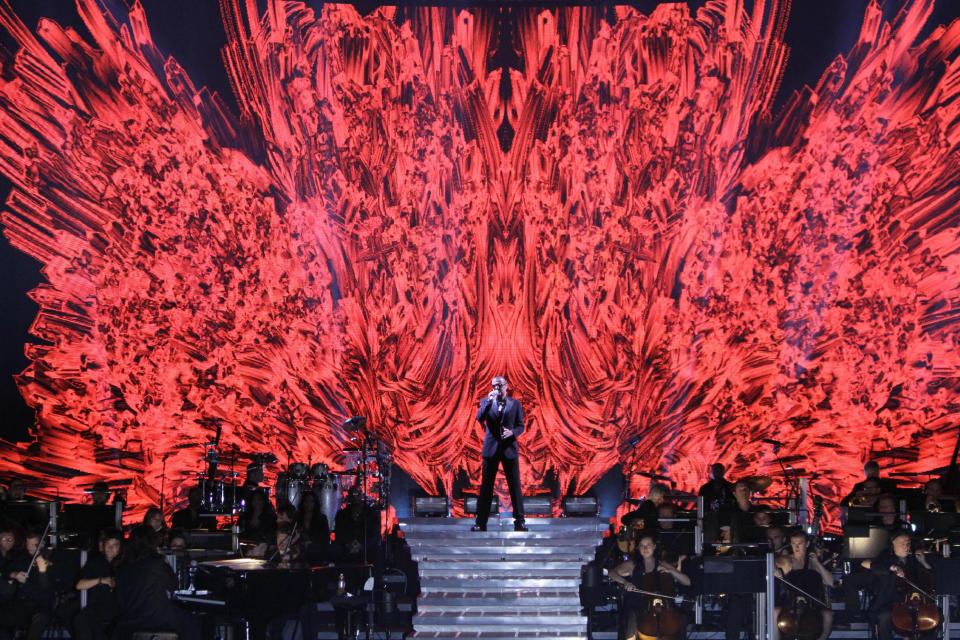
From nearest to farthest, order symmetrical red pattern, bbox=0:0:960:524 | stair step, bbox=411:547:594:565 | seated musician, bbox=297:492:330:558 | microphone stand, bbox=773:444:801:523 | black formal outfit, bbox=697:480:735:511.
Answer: seated musician, bbox=297:492:330:558
stair step, bbox=411:547:594:565
black formal outfit, bbox=697:480:735:511
microphone stand, bbox=773:444:801:523
symmetrical red pattern, bbox=0:0:960:524

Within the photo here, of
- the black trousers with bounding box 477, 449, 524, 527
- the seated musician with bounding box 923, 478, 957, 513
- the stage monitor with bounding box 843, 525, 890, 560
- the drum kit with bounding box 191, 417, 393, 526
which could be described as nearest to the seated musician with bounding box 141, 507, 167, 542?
the drum kit with bounding box 191, 417, 393, 526

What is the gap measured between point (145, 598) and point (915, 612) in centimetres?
563

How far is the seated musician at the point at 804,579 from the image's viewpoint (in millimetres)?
10328

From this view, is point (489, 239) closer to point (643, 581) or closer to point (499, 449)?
point (499, 449)

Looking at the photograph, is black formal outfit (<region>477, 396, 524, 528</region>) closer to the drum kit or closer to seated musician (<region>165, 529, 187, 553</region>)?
the drum kit

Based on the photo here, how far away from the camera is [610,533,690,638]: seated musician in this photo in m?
10.3

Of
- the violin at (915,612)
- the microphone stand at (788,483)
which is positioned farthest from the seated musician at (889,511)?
the microphone stand at (788,483)

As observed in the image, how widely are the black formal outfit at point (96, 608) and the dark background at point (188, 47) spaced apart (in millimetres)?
5533

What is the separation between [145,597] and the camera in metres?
8.67

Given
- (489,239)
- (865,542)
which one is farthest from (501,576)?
(489,239)

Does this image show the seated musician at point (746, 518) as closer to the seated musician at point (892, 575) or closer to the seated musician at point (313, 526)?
the seated musician at point (892, 575)

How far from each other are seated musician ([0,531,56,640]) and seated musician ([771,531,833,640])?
529cm

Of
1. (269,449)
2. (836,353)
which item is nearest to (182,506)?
(269,449)

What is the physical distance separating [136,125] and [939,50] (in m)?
8.68
